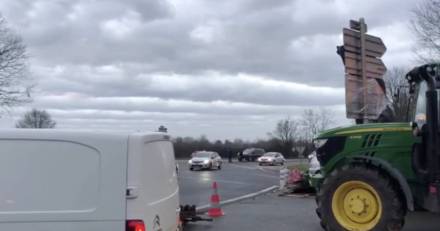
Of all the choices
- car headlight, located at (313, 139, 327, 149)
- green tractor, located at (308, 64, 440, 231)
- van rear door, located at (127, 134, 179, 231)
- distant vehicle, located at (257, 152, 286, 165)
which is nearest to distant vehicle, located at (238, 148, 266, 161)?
distant vehicle, located at (257, 152, 286, 165)

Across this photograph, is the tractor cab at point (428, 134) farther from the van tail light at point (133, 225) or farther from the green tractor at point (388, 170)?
the van tail light at point (133, 225)

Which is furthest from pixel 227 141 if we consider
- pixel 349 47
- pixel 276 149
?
pixel 349 47

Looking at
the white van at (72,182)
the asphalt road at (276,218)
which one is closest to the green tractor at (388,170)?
the asphalt road at (276,218)

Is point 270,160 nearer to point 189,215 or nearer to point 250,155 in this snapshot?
point 250,155

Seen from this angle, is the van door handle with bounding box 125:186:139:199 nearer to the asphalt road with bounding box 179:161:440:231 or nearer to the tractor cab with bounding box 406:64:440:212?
the tractor cab with bounding box 406:64:440:212

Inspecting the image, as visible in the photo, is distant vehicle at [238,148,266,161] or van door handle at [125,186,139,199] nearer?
van door handle at [125,186,139,199]

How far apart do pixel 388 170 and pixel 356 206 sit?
2.57 ft

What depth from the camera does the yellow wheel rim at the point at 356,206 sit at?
9.39 metres

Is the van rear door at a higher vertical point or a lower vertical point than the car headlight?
lower

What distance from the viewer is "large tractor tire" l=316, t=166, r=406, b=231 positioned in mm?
9125

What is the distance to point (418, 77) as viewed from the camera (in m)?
9.72

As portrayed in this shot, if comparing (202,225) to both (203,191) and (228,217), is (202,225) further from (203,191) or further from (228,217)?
(203,191)

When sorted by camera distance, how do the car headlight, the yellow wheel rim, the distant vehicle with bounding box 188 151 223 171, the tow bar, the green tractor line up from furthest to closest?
the distant vehicle with bounding box 188 151 223 171 < the tow bar < the car headlight < the yellow wheel rim < the green tractor

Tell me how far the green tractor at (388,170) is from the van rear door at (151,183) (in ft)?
15.0
